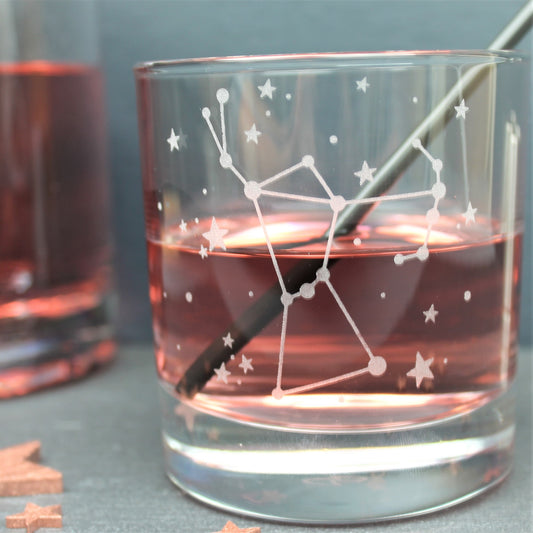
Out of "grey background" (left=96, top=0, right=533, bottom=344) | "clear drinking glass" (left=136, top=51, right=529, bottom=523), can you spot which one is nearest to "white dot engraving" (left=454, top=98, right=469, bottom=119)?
"clear drinking glass" (left=136, top=51, right=529, bottom=523)

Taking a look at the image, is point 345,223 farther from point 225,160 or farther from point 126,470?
point 126,470

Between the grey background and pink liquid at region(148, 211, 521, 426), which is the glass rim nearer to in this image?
pink liquid at region(148, 211, 521, 426)

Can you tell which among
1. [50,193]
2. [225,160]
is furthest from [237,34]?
[225,160]

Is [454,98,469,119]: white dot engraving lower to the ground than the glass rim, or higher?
lower

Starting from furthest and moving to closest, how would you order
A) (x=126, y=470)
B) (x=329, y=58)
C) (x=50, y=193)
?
(x=50, y=193) < (x=126, y=470) < (x=329, y=58)

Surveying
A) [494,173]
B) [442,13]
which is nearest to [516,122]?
[494,173]

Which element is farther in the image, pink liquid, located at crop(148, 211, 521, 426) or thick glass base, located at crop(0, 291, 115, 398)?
thick glass base, located at crop(0, 291, 115, 398)

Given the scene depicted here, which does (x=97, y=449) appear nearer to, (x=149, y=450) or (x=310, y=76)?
(x=149, y=450)
